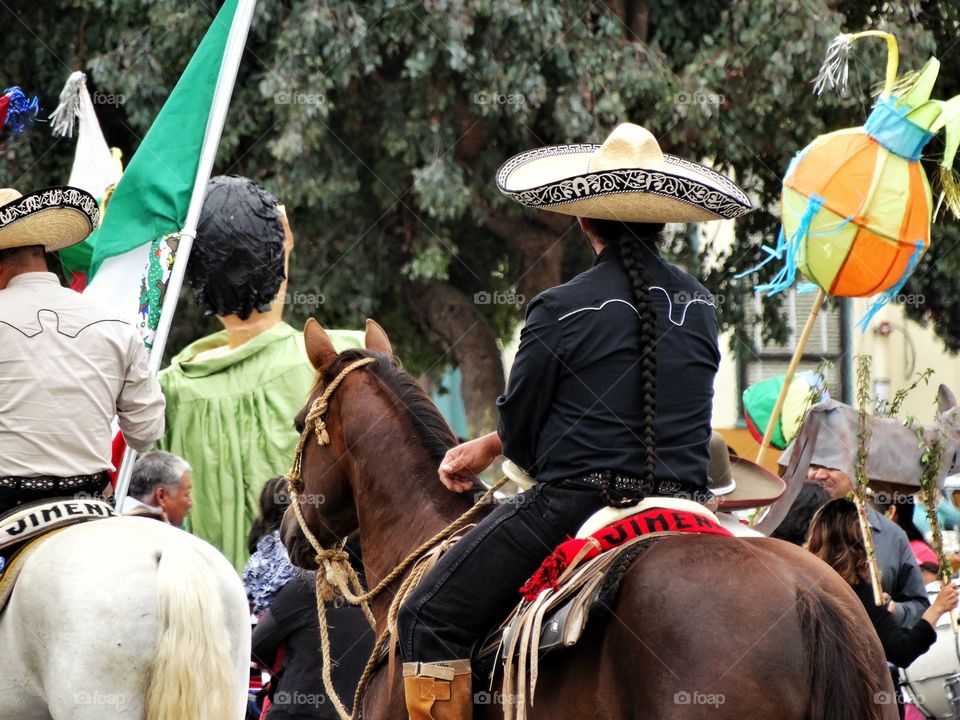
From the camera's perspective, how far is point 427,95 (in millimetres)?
11000

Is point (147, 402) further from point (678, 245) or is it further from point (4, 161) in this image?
point (678, 245)

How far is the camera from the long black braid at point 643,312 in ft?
13.0

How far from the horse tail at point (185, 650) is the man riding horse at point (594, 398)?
2.44ft

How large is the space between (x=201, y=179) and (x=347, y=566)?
2422 mm

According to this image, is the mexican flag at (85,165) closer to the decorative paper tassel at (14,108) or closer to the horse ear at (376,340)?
the decorative paper tassel at (14,108)

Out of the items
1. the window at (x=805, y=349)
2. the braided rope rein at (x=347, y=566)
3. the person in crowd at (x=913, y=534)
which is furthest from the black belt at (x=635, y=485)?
the window at (x=805, y=349)

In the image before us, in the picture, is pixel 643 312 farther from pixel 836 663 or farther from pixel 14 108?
pixel 14 108

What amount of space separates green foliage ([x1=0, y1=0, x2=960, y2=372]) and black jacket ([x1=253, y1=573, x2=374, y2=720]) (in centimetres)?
523

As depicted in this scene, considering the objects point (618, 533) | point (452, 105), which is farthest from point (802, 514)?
point (452, 105)

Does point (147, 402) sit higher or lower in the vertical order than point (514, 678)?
higher

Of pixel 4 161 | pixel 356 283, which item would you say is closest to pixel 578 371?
pixel 356 283

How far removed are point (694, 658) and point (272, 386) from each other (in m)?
3.85

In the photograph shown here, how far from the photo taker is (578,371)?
4.04 meters

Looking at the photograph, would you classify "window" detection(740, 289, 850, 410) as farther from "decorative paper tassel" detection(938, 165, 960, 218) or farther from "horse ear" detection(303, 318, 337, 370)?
"horse ear" detection(303, 318, 337, 370)
